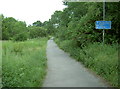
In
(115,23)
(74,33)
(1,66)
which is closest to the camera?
(1,66)

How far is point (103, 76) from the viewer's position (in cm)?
730

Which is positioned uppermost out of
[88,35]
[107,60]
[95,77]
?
[88,35]

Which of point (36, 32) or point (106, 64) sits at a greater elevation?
point (106, 64)

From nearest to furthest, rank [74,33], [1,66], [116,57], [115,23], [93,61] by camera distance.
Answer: [1,66] < [116,57] < [93,61] < [115,23] < [74,33]

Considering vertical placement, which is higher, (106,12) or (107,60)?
(106,12)

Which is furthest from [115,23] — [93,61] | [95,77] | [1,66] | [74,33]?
[1,66]

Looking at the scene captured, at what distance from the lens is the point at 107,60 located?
25.7 ft

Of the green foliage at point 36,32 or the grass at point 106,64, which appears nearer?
the grass at point 106,64

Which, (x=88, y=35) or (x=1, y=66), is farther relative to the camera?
(x=88, y=35)

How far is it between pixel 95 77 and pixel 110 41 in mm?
4877

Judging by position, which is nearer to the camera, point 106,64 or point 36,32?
point 106,64

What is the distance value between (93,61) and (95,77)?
65.6 inches

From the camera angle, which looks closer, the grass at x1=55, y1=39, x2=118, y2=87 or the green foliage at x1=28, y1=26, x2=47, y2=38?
the grass at x1=55, y1=39, x2=118, y2=87

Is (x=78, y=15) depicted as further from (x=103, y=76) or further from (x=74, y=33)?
(x=103, y=76)
